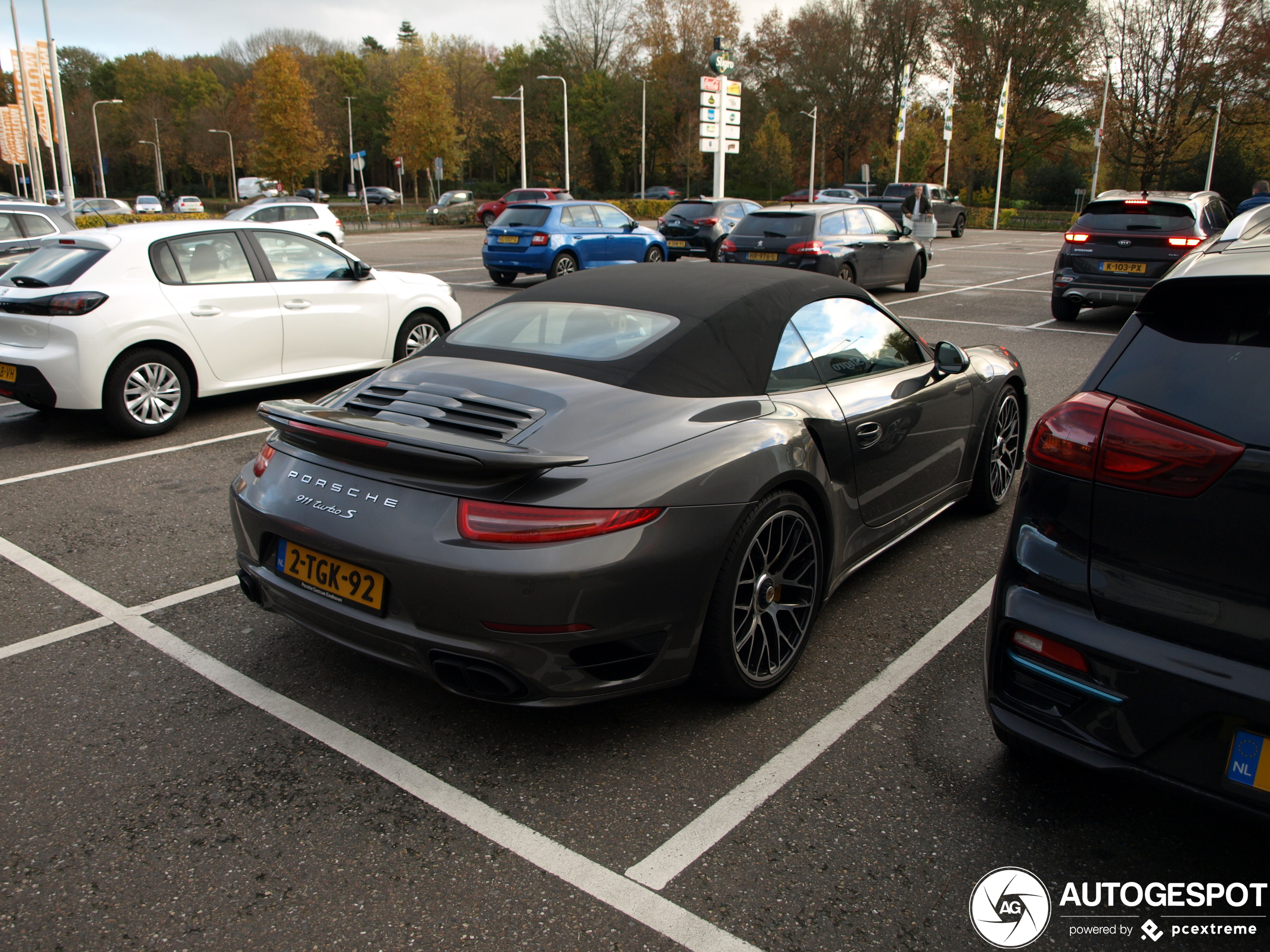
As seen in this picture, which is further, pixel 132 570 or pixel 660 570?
pixel 132 570

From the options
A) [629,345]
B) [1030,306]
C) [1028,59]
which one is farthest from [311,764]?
[1028,59]

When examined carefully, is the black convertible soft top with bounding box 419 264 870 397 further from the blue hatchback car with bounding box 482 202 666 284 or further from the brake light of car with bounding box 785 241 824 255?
the blue hatchback car with bounding box 482 202 666 284

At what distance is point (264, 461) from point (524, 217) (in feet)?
50.8

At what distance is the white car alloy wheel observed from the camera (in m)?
6.68

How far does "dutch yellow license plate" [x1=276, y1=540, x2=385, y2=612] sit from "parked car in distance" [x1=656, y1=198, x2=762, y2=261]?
18487 millimetres

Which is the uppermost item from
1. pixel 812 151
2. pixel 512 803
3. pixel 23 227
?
pixel 812 151

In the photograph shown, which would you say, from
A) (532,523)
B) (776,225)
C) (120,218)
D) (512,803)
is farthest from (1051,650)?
(120,218)

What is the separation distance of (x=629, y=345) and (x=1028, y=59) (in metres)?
Result: 69.1

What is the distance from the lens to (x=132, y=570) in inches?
171

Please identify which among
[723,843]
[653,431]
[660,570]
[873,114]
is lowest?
[723,843]

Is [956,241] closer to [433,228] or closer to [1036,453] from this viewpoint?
[433,228]

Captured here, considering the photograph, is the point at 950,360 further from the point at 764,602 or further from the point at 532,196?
the point at 532,196

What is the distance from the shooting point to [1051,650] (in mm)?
2266

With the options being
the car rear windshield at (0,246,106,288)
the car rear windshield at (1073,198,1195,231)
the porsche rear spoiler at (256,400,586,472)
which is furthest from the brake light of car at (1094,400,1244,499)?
the car rear windshield at (1073,198,1195,231)
